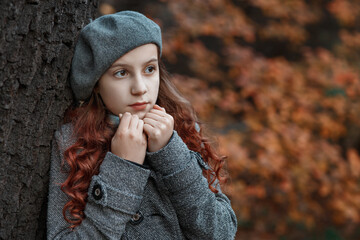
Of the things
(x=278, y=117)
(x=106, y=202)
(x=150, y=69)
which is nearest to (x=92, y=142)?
(x=106, y=202)

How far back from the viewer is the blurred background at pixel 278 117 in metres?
4.48

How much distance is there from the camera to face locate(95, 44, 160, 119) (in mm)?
1570

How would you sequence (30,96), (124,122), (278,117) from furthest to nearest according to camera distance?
(278,117) < (124,122) < (30,96)

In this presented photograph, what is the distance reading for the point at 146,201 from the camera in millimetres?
1666

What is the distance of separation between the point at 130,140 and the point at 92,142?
19 centimetres

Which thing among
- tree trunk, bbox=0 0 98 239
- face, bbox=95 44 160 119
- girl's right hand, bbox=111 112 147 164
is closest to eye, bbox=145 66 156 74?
face, bbox=95 44 160 119

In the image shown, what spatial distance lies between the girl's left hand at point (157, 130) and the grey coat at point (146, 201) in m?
0.03

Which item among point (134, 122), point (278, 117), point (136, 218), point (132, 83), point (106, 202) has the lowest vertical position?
point (278, 117)

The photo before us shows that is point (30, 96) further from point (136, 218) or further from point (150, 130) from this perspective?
point (136, 218)

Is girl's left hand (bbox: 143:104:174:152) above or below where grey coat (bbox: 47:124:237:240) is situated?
above

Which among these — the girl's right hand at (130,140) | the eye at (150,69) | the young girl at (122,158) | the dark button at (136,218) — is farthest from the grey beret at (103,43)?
the dark button at (136,218)

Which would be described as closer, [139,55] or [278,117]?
[139,55]

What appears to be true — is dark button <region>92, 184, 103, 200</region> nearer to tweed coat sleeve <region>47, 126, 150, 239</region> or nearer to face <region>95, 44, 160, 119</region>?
tweed coat sleeve <region>47, 126, 150, 239</region>

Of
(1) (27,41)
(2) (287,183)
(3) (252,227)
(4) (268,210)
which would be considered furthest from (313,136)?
(1) (27,41)
